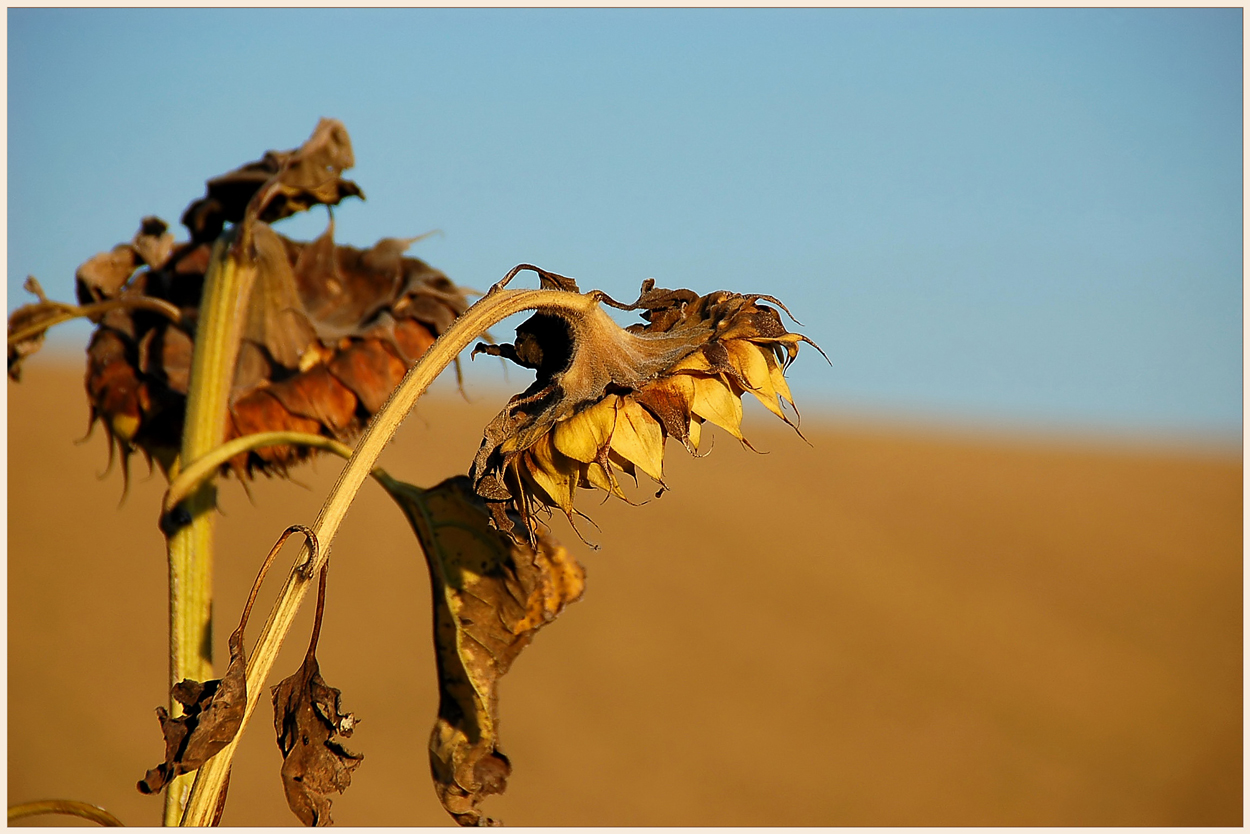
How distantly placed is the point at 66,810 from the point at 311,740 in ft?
1.37

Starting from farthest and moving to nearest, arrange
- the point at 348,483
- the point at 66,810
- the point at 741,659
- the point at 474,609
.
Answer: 1. the point at 741,659
2. the point at 474,609
3. the point at 66,810
4. the point at 348,483

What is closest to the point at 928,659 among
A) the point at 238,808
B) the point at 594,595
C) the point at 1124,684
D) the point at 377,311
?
the point at 1124,684

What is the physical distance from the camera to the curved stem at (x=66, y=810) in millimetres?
1421

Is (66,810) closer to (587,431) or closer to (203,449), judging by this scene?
(203,449)

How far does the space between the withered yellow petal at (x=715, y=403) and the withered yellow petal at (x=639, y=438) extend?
0.05 meters

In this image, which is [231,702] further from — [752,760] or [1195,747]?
[1195,747]

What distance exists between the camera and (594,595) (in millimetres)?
22344

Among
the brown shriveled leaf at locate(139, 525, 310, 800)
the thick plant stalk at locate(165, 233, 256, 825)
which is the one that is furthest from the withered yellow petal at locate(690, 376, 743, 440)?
the thick plant stalk at locate(165, 233, 256, 825)

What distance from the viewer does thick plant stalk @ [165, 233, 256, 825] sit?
151cm

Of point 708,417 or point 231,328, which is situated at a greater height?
point 231,328

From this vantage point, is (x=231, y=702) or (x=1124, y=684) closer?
(x=231, y=702)

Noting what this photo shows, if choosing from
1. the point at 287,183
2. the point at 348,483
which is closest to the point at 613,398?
the point at 348,483

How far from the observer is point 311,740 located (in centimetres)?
125

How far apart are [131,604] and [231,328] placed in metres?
21.4
